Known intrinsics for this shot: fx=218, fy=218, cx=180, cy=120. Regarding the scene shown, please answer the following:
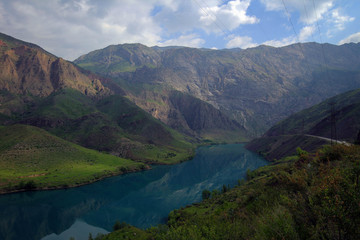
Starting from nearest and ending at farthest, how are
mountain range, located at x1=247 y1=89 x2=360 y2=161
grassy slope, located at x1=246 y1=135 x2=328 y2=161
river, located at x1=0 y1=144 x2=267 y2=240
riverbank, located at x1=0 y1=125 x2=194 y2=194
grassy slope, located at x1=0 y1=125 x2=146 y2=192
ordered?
river, located at x1=0 y1=144 x2=267 y2=240 → riverbank, located at x1=0 y1=125 x2=194 y2=194 → grassy slope, located at x1=0 y1=125 x2=146 y2=192 → mountain range, located at x1=247 y1=89 x2=360 y2=161 → grassy slope, located at x1=246 y1=135 x2=328 y2=161

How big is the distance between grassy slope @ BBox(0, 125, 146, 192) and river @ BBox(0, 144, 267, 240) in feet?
17.9

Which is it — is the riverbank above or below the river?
above

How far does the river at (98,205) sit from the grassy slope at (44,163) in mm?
5451

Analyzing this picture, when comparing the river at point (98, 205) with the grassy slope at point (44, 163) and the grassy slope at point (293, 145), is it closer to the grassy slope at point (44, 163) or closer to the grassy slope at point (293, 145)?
the grassy slope at point (44, 163)

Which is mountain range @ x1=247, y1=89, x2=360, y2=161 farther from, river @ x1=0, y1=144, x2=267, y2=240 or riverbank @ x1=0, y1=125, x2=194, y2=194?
riverbank @ x1=0, y1=125, x2=194, y2=194

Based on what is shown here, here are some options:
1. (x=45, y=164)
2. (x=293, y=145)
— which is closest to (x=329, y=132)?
(x=293, y=145)

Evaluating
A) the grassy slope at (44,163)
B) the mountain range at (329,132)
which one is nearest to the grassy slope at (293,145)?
the mountain range at (329,132)

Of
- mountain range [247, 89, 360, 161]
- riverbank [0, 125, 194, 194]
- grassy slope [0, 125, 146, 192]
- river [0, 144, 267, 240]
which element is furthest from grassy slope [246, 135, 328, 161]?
grassy slope [0, 125, 146, 192]

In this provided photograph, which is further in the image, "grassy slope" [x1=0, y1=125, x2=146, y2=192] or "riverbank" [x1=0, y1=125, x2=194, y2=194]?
"grassy slope" [x1=0, y1=125, x2=146, y2=192]

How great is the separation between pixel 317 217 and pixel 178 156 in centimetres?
17353

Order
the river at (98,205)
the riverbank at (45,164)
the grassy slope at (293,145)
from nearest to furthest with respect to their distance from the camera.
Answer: the river at (98,205) < the riverbank at (45,164) < the grassy slope at (293,145)

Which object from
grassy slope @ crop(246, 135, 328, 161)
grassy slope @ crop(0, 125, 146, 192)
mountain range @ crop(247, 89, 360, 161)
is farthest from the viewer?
grassy slope @ crop(246, 135, 328, 161)

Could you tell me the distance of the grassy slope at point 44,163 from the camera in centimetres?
9659

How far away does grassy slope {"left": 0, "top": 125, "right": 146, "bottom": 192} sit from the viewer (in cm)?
9659
